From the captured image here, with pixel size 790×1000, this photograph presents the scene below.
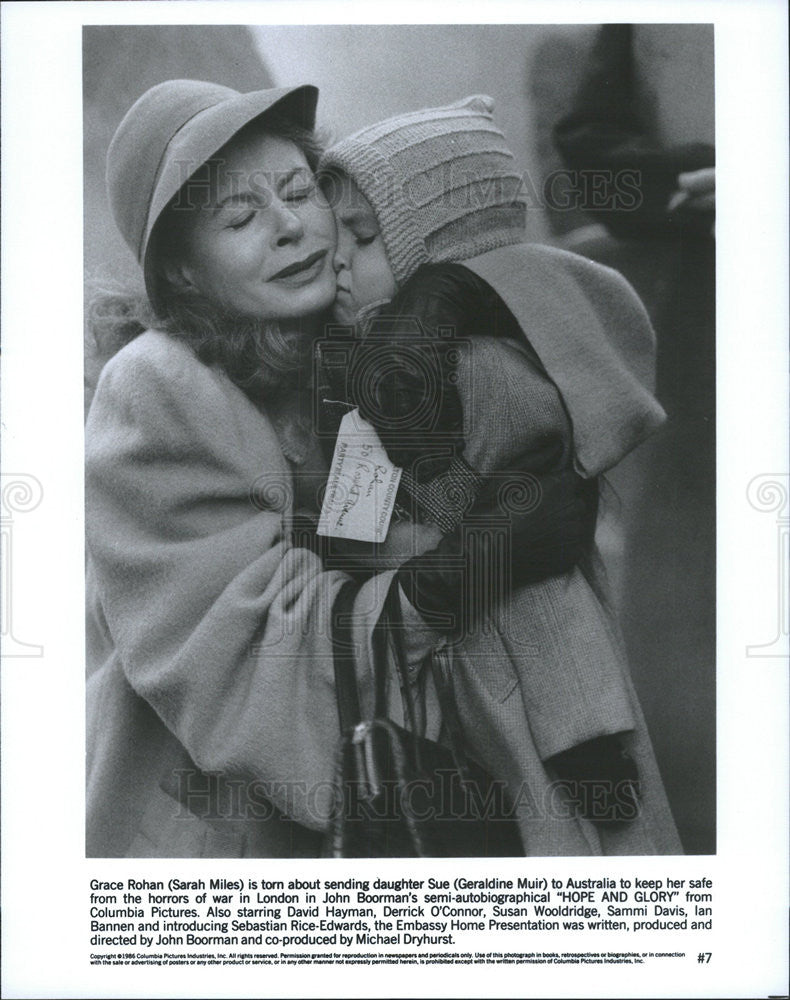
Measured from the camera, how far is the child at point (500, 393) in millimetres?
2268

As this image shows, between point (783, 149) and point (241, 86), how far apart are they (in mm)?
1184

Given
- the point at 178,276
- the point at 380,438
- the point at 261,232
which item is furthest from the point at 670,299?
the point at 178,276

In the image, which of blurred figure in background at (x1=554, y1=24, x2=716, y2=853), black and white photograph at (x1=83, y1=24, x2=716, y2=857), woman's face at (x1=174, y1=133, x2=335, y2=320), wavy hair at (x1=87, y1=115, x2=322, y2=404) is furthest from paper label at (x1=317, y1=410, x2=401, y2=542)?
blurred figure in background at (x1=554, y1=24, x2=716, y2=853)

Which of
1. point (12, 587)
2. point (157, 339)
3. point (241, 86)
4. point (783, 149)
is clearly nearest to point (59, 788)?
point (12, 587)

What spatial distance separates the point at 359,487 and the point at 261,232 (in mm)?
570

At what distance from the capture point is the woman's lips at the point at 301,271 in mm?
2297

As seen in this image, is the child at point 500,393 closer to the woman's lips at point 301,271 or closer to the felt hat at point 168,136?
the woman's lips at point 301,271

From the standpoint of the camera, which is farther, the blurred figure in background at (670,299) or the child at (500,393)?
the blurred figure in background at (670,299)

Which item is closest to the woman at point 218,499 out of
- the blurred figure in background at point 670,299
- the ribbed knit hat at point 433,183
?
the ribbed knit hat at point 433,183

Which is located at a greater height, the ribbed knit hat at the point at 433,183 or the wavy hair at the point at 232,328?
the ribbed knit hat at the point at 433,183

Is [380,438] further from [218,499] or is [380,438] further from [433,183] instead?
[433,183]

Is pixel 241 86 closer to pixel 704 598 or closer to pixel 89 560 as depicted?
pixel 89 560

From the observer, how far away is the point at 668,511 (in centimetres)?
242

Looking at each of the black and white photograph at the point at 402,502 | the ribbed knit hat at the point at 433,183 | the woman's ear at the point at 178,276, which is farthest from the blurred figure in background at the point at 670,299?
the woman's ear at the point at 178,276
